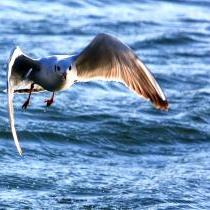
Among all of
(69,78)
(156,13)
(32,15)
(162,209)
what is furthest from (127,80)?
(156,13)

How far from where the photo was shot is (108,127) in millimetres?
12281

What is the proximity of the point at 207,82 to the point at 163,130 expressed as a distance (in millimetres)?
2399

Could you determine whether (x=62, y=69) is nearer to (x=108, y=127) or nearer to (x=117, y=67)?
(x=117, y=67)

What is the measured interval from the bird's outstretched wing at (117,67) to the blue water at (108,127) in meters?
1.48

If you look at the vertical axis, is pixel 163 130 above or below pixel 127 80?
below

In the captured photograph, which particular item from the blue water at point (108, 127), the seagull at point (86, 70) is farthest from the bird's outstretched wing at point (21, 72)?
the blue water at point (108, 127)

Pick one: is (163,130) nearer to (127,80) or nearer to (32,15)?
(127,80)

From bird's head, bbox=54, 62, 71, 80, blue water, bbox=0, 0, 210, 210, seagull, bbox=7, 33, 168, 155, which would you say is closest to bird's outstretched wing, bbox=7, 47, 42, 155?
seagull, bbox=7, 33, 168, 155

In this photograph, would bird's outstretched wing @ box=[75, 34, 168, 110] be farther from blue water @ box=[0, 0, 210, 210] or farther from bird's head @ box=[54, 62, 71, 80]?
blue water @ box=[0, 0, 210, 210]

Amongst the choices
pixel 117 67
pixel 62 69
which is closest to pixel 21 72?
pixel 62 69

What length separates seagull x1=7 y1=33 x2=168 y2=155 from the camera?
7.90m

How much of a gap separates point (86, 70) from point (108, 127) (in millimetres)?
3749

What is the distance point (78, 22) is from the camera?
1717 cm

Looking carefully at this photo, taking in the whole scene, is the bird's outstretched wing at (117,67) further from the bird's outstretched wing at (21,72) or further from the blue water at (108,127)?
the blue water at (108,127)
